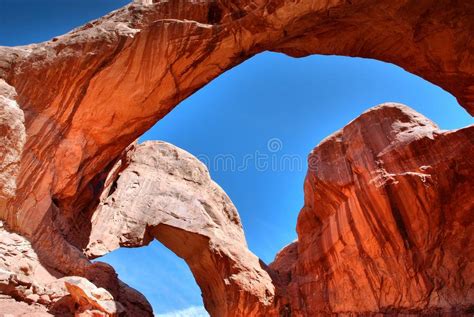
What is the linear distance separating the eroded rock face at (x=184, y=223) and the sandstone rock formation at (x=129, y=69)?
3135mm

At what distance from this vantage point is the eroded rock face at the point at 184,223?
563 inches

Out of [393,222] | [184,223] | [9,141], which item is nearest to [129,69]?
[9,141]

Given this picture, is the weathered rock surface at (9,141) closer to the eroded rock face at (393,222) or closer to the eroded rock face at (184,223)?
the eroded rock face at (184,223)

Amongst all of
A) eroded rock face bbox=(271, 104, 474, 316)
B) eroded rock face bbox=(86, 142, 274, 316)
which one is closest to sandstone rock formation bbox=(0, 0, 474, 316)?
eroded rock face bbox=(271, 104, 474, 316)

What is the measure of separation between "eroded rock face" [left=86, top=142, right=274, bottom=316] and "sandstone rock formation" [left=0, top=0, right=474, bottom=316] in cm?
314

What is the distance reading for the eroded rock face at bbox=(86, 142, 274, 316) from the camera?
1431 centimetres

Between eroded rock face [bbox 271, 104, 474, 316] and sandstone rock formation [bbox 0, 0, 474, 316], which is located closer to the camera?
sandstone rock formation [bbox 0, 0, 474, 316]

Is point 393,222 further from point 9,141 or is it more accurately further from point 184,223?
point 9,141

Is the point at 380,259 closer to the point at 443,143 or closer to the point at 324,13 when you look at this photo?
the point at 443,143

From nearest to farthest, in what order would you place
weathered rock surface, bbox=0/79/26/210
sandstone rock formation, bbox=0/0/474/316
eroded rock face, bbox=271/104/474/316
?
weathered rock surface, bbox=0/79/26/210
sandstone rock formation, bbox=0/0/474/316
eroded rock face, bbox=271/104/474/316

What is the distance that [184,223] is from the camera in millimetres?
15398

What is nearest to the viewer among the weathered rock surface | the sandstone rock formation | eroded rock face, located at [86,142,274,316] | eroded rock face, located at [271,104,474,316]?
the weathered rock surface

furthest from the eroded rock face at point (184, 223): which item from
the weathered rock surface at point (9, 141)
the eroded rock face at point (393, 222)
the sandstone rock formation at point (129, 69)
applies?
the weathered rock surface at point (9, 141)

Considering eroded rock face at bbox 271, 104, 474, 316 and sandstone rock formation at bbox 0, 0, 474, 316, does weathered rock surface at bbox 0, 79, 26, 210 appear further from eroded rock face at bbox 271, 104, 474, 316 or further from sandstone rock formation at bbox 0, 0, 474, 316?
eroded rock face at bbox 271, 104, 474, 316
